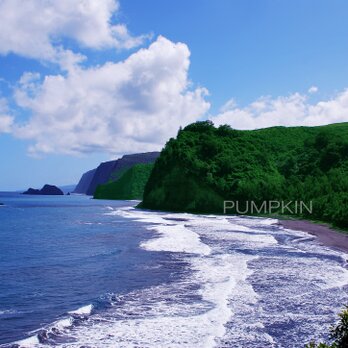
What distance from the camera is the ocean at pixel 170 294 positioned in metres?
13.2

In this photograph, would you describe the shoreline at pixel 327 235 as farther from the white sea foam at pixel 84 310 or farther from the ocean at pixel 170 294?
the white sea foam at pixel 84 310

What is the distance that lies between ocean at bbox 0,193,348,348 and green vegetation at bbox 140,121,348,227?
125 ft

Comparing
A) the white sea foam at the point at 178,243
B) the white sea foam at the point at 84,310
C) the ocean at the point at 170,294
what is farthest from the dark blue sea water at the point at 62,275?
the white sea foam at the point at 178,243

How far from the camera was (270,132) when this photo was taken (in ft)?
394

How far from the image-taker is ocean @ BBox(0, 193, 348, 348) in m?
13.2

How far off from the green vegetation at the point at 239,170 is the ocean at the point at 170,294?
3815cm

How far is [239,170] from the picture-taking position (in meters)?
88.6

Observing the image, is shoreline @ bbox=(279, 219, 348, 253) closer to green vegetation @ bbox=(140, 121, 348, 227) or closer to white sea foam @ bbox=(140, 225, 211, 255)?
white sea foam @ bbox=(140, 225, 211, 255)

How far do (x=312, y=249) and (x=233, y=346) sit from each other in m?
21.8

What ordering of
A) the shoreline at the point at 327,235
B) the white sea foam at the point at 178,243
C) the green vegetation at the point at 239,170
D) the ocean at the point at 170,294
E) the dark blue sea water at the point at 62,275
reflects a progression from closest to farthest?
1. the ocean at the point at 170,294
2. the dark blue sea water at the point at 62,275
3. the white sea foam at the point at 178,243
4. the shoreline at the point at 327,235
5. the green vegetation at the point at 239,170

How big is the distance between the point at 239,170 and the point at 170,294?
72107 mm

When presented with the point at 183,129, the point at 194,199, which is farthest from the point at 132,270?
the point at 183,129

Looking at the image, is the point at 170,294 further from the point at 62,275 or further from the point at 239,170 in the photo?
the point at 239,170

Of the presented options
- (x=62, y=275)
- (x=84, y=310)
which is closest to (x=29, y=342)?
(x=84, y=310)
